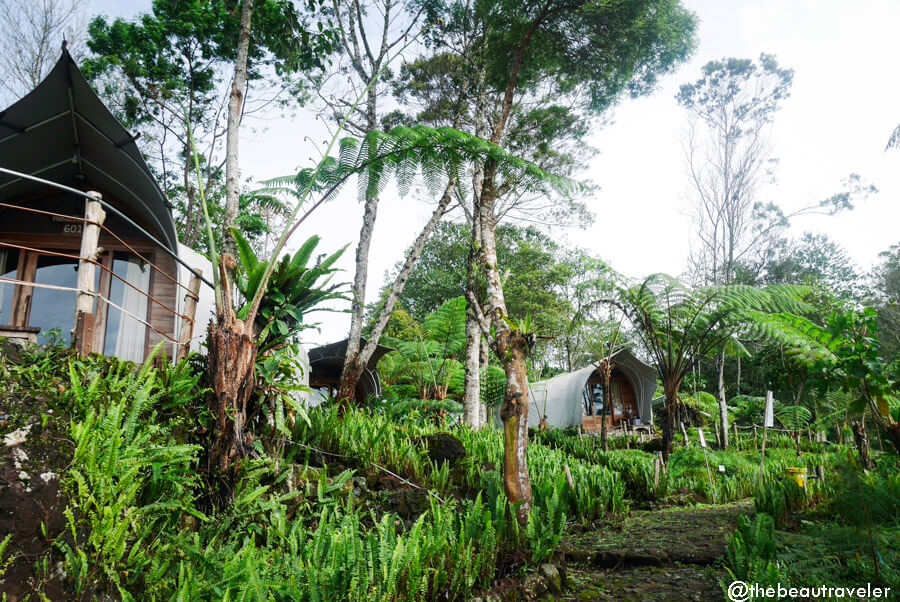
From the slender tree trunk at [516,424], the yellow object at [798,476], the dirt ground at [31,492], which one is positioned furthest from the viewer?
the yellow object at [798,476]

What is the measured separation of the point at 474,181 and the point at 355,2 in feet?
15.7

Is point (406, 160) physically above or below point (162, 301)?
above

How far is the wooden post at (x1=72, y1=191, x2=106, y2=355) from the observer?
3.53 meters

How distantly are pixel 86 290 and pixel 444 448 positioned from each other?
11.6 feet

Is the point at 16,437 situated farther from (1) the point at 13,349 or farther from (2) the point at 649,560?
(2) the point at 649,560

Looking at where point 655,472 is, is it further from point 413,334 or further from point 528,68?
point 413,334

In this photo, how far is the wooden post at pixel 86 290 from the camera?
3.53 metres

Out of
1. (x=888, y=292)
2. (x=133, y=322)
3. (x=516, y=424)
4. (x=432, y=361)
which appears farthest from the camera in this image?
(x=888, y=292)

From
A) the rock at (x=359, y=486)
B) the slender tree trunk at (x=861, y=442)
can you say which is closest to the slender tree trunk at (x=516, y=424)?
the rock at (x=359, y=486)

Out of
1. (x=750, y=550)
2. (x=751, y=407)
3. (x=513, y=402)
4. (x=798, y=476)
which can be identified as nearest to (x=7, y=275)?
(x=513, y=402)

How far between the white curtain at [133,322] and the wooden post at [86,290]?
3313 mm

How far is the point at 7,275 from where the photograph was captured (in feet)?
23.8

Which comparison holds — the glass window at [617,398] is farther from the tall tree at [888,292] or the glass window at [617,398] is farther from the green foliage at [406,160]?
the green foliage at [406,160]

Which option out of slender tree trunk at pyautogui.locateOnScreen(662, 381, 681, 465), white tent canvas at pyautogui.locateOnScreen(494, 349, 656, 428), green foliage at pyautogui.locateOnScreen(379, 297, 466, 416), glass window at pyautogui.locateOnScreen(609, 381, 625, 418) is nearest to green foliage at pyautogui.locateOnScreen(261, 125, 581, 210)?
slender tree trunk at pyautogui.locateOnScreen(662, 381, 681, 465)
